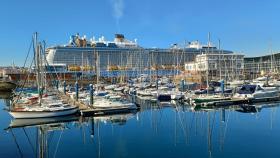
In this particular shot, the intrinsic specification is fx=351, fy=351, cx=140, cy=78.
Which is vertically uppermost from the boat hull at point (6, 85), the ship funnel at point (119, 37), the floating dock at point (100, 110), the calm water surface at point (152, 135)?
the ship funnel at point (119, 37)

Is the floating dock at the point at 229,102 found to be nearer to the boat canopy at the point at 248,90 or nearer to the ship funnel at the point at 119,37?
the boat canopy at the point at 248,90

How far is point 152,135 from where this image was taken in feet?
81.1

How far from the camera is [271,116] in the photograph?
32250 millimetres

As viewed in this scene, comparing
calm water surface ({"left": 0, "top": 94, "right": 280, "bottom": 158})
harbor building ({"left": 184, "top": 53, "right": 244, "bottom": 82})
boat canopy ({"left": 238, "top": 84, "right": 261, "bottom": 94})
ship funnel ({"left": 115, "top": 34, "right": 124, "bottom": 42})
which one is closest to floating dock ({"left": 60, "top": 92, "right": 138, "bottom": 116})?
calm water surface ({"left": 0, "top": 94, "right": 280, "bottom": 158})

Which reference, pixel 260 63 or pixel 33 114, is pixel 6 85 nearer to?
pixel 33 114

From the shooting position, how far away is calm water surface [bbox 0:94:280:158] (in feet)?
64.6

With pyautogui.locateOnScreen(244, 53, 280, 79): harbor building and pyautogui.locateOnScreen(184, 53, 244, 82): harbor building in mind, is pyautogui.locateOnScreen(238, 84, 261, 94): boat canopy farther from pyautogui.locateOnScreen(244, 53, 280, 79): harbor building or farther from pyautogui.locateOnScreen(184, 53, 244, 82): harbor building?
pyautogui.locateOnScreen(244, 53, 280, 79): harbor building

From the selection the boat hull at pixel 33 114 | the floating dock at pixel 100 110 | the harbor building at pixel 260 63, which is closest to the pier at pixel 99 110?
the floating dock at pixel 100 110

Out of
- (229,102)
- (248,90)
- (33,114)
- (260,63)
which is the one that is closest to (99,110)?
(33,114)

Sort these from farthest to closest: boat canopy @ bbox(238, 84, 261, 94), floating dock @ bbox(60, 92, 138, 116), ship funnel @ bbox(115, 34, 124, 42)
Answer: ship funnel @ bbox(115, 34, 124, 42) → boat canopy @ bbox(238, 84, 261, 94) → floating dock @ bbox(60, 92, 138, 116)

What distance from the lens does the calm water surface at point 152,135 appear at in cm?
1970

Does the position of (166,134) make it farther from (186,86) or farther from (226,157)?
Result: (186,86)

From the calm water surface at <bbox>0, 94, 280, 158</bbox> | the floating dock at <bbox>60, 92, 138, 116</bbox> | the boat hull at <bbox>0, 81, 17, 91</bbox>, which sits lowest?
the calm water surface at <bbox>0, 94, 280, 158</bbox>

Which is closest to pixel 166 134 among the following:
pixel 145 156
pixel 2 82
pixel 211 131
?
pixel 211 131
